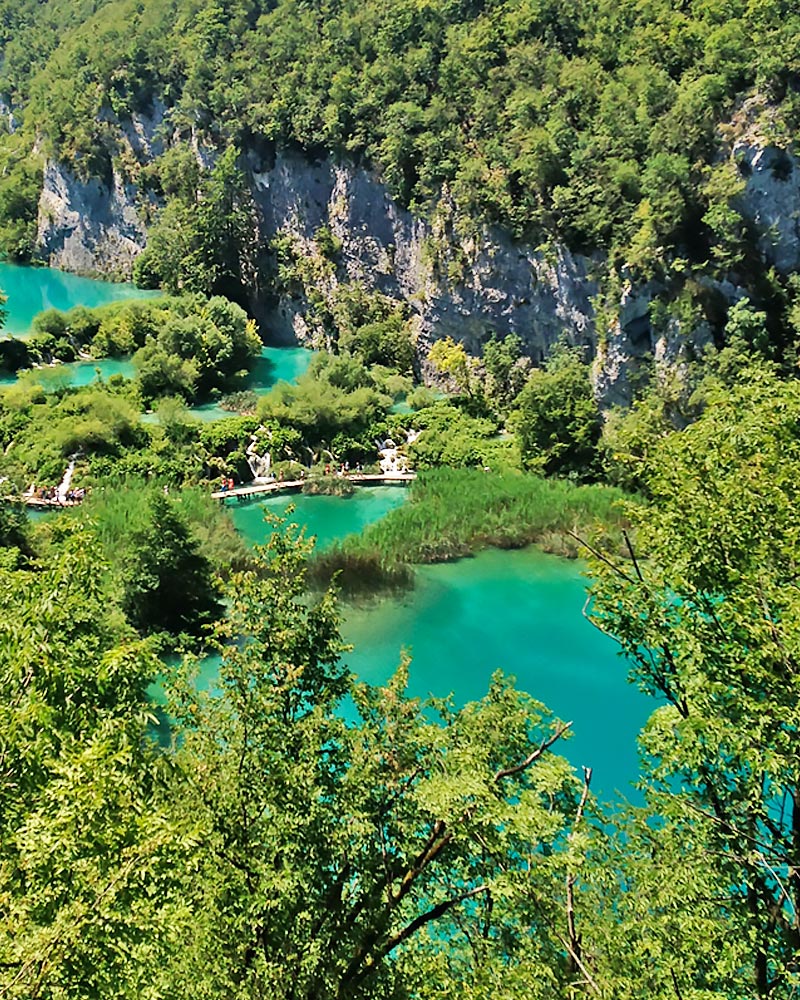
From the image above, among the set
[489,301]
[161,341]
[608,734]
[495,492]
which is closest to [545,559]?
[495,492]

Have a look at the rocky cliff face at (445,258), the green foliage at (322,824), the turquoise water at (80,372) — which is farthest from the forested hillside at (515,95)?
the green foliage at (322,824)

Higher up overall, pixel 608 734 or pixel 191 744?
pixel 191 744

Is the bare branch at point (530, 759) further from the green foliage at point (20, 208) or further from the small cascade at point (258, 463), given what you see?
the green foliage at point (20, 208)

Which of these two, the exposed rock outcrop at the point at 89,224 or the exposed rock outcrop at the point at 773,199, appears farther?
the exposed rock outcrop at the point at 89,224

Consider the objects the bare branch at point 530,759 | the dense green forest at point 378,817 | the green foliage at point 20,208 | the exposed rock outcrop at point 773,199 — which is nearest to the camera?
the dense green forest at point 378,817

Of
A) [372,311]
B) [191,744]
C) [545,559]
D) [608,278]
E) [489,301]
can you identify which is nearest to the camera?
[191,744]

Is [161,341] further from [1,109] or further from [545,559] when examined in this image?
[1,109]
